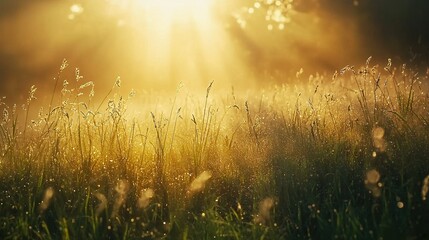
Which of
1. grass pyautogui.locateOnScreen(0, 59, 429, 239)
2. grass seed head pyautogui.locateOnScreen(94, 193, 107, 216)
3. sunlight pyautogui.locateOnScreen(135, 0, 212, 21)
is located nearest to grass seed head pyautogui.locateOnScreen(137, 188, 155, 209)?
grass pyautogui.locateOnScreen(0, 59, 429, 239)

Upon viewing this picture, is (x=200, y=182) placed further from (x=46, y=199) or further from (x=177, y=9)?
(x=177, y=9)

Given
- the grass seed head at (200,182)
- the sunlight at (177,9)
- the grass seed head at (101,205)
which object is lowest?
the grass seed head at (101,205)

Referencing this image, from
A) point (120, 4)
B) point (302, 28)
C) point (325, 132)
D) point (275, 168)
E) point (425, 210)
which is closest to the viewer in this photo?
point (425, 210)

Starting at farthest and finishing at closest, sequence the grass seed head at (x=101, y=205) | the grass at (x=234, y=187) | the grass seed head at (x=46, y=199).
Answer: the grass seed head at (x=46, y=199), the grass seed head at (x=101, y=205), the grass at (x=234, y=187)

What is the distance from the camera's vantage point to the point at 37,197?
390 centimetres

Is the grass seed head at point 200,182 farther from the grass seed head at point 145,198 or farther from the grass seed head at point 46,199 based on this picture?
the grass seed head at point 46,199

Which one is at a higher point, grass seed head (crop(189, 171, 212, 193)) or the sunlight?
the sunlight

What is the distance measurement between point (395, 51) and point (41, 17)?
13.1 meters

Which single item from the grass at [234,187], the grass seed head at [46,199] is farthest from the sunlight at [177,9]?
the grass seed head at [46,199]

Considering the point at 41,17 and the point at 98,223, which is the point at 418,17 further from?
the point at 98,223

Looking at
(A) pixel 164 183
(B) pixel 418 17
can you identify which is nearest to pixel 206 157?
(A) pixel 164 183

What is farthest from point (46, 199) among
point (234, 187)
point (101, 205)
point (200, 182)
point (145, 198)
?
point (234, 187)

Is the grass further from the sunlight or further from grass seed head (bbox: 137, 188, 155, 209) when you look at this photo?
the sunlight

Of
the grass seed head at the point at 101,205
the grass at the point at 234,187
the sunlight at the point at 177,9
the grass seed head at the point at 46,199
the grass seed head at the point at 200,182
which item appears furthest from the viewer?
the sunlight at the point at 177,9
